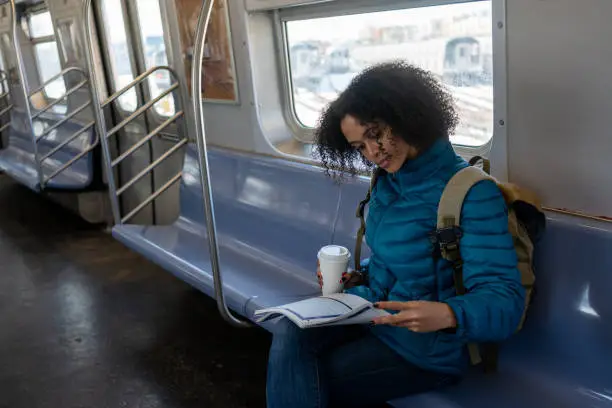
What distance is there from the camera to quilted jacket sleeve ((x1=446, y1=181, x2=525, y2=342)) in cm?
155

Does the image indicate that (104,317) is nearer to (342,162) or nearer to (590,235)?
(342,162)

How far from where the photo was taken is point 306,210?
3.01 m

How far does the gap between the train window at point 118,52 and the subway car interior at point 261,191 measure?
18 mm

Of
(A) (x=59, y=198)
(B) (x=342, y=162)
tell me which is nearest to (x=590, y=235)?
(B) (x=342, y=162)

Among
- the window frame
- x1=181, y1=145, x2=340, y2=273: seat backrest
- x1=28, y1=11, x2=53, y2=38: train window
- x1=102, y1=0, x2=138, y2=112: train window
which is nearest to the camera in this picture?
the window frame

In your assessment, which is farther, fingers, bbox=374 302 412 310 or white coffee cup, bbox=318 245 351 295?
white coffee cup, bbox=318 245 351 295

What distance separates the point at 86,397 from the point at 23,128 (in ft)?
18.1

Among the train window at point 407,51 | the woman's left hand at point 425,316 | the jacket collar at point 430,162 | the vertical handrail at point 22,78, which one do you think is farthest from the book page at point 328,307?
the vertical handrail at point 22,78

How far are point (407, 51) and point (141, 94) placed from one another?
2.73 metres

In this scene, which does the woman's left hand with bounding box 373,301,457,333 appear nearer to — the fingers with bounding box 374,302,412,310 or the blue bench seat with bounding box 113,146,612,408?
the fingers with bounding box 374,302,412,310

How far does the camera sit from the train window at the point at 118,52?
5.07 metres

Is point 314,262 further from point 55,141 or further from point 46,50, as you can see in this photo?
point 46,50

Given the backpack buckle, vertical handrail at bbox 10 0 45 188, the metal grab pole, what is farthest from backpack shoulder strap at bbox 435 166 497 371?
vertical handrail at bbox 10 0 45 188

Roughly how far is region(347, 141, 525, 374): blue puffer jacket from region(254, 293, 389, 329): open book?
17 centimetres
